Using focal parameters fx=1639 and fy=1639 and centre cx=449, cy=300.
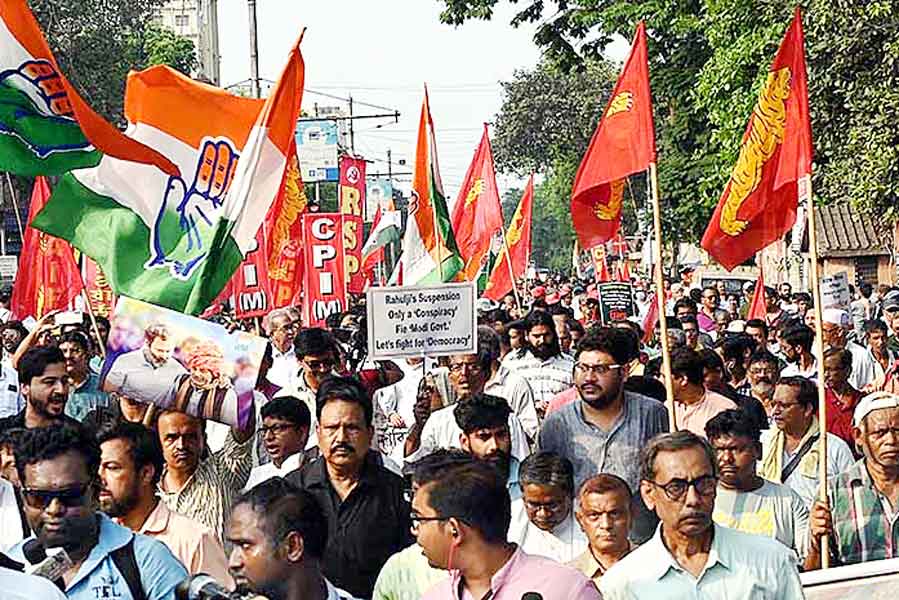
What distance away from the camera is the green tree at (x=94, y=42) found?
125 ft

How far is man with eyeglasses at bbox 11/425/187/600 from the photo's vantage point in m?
4.36

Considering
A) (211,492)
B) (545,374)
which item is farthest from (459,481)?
(545,374)

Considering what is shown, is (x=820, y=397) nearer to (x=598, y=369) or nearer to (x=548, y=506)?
(x=598, y=369)

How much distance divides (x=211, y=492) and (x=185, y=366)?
1.62 feet

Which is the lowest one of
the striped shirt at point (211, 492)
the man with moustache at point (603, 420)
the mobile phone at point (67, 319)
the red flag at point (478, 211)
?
the striped shirt at point (211, 492)

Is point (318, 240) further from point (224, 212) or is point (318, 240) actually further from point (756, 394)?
point (224, 212)

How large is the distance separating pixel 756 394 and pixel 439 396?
197 centimetres

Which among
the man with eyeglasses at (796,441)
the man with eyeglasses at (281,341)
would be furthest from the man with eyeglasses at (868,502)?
the man with eyeglasses at (281,341)

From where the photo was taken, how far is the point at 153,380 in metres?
6.35

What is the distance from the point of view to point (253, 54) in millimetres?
27828

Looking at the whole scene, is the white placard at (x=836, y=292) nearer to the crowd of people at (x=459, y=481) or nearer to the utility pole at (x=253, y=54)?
the crowd of people at (x=459, y=481)

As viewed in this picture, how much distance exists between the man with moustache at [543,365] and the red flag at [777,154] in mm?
1926

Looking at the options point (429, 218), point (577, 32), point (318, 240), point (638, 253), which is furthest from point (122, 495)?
point (638, 253)

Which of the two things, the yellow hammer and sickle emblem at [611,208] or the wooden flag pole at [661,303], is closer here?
the wooden flag pole at [661,303]
